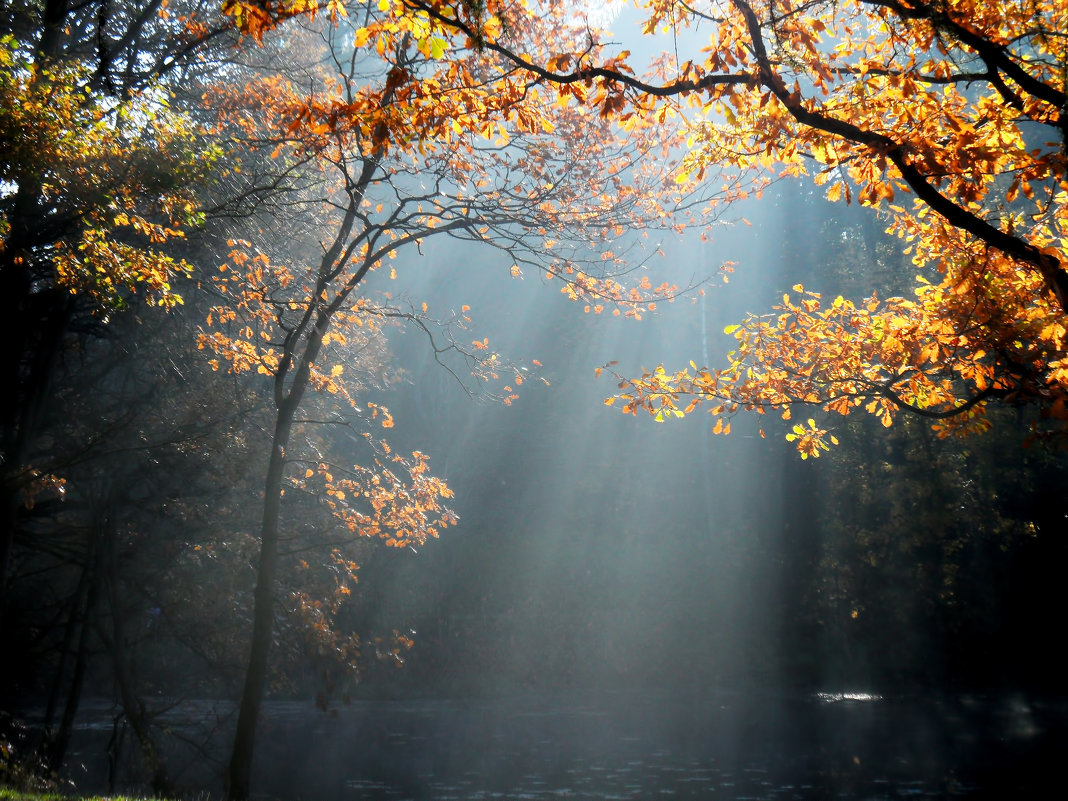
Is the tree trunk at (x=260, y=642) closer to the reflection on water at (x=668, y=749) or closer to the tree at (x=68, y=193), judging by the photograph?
the tree at (x=68, y=193)

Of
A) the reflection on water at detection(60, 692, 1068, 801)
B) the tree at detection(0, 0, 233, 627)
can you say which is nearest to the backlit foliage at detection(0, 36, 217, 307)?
the tree at detection(0, 0, 233, 627)

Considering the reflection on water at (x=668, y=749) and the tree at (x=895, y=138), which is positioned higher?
the tree at (x=895, y=138)

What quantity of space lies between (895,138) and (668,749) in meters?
13.1

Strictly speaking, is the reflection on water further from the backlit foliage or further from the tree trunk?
the backlit foliage

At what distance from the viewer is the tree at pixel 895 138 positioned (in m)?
3.95

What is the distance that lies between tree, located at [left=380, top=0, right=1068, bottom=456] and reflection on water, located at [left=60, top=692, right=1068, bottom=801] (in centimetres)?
773

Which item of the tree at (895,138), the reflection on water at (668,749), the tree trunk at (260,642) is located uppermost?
the tree at (895,138)

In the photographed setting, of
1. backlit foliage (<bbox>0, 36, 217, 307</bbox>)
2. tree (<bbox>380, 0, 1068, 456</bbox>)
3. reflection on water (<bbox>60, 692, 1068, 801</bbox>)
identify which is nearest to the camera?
tree (<bbox>380, 0, 1068, 456</bbox>)

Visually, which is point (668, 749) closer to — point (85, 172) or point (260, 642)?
point (260, 642)

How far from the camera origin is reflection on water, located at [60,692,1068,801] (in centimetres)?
1171

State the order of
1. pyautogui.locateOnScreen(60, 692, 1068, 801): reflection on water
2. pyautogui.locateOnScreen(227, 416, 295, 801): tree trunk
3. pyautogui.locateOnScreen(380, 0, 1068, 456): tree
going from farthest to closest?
1. pyautogui.locateOnScreen(60, 692, 1068, 801): reflection on water
2. pyautogui.locateOnScreen(227, 416, 295, 801): tree trunk
3. pyautogui.locateOnScreen(380, 0, 1068, 456): tree

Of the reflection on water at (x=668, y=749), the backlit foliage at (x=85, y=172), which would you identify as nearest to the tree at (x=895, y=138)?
the backlit foliage at (x=85, y=172)

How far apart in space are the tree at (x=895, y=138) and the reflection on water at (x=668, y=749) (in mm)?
7735

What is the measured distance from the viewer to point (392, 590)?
24.6 meters
